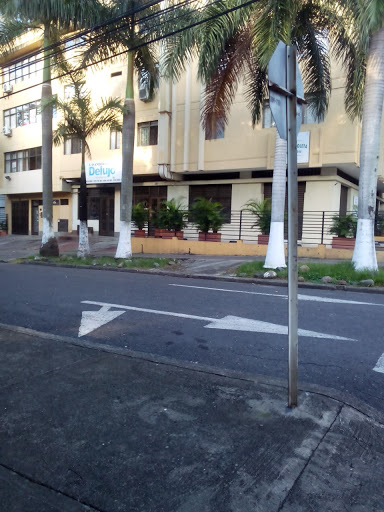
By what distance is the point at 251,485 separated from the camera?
2.39 m

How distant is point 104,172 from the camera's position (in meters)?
22.5

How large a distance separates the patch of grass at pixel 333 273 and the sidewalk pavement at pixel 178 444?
7154mm

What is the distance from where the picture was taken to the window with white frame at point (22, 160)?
89.5 ft

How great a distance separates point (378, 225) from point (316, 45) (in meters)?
7.97

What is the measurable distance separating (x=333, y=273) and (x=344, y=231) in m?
4.67

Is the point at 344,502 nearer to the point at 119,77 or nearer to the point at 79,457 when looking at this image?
the point at 79,457

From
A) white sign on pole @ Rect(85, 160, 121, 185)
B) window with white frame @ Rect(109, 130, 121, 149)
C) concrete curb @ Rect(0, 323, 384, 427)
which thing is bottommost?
concrete curb @ Rect(0, 323, 384, 427)

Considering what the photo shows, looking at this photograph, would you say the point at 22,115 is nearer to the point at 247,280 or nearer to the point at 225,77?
the point at 225,77

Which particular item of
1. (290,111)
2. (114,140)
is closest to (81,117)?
(114,140)

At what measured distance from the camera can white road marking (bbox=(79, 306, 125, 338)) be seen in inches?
233

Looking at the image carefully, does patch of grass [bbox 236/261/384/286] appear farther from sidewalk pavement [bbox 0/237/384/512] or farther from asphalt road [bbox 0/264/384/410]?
sidewalk pavement [bbox 0/237/384/512]

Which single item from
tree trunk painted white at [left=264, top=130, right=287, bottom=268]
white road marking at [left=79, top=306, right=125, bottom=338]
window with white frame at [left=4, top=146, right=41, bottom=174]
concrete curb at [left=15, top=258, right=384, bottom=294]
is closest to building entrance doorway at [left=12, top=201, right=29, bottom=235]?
window with white frame at [left=4, top=146, right=41, bottom=174]

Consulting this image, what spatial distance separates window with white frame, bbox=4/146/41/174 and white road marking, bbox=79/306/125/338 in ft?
74.9

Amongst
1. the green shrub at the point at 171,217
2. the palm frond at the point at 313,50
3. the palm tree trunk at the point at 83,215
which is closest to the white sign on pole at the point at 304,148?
the palm frond at the point at 313,50
